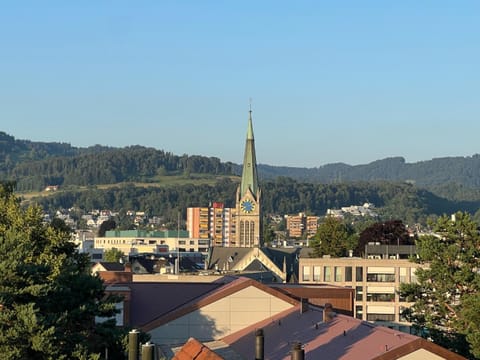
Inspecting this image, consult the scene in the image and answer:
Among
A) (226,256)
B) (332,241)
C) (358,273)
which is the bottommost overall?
(226,256)

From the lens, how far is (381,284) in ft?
364

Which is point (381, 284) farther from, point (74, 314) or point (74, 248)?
point (74, 314)

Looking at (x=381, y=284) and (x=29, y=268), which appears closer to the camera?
(x=29, y=268)

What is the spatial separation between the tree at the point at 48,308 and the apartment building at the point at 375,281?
58106mm

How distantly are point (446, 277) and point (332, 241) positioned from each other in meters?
86.1

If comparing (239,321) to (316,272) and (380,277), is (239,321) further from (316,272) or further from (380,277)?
(316,272)

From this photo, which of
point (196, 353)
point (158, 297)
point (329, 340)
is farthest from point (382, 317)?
point (196, 353)

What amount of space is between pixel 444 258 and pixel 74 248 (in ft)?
74.1

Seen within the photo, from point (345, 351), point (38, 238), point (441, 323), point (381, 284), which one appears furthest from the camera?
point (381, 284)

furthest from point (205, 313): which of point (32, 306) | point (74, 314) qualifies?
point (32, 306)

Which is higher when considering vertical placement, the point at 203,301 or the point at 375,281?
the point at 203,301

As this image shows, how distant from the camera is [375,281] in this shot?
11131 cm

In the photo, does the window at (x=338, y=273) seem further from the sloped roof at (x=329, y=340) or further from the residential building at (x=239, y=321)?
the sloped roof at (x=329, y=340)

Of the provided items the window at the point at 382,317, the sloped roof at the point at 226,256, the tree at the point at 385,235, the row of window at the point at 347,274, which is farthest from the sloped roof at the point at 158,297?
the sloped roof at the point at 226,256
